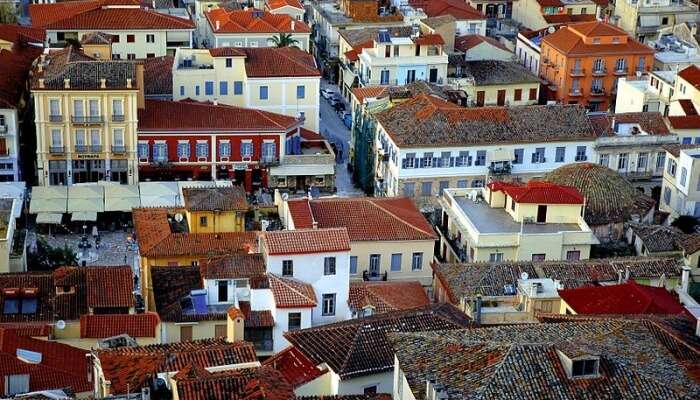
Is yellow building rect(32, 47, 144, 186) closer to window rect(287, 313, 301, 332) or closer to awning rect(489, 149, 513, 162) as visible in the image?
awning rect(489, 149, 513, 162)

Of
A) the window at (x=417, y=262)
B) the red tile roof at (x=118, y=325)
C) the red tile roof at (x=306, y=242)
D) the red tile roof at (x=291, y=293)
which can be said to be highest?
the red tile roof at (x=306, y=242)

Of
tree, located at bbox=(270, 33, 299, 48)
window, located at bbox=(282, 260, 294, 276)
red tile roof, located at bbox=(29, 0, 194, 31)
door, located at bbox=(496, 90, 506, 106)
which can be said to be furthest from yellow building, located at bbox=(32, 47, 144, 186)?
window, located at bbox=(282, 260, 294, 276)

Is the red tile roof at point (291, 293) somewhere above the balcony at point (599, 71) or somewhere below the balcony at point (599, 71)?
above

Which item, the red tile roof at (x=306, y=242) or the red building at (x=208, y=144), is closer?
the red tile roof at (x=306, y=242)

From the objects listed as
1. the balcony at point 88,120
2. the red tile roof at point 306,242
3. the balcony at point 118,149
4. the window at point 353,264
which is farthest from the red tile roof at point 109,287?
the balcony at point 118,149

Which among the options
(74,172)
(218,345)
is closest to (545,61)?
(74,172)

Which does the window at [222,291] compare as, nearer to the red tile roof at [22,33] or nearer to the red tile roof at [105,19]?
the red tile roof at [105,19]
